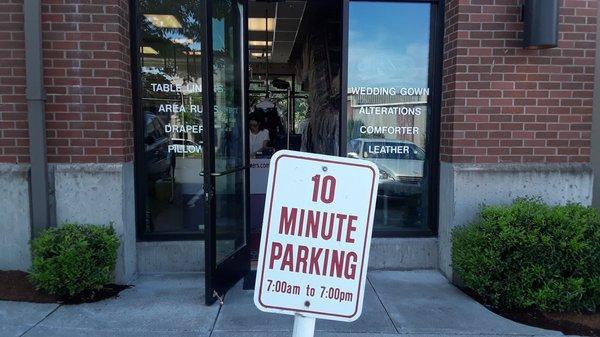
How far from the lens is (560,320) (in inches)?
157

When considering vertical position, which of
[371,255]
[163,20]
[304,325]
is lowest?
[371,255]

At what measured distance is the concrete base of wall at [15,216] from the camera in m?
4.52

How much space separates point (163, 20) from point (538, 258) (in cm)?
424

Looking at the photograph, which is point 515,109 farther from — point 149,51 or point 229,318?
point 149,51

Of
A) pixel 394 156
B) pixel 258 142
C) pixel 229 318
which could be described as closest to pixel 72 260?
pixel 229 318

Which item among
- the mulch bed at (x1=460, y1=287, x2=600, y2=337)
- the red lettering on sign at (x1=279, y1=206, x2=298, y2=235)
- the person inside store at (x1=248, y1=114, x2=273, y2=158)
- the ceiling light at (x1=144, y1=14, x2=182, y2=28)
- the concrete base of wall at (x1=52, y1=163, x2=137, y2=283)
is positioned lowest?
the mulch bed at (x1=460, y1=287, x2=600, y2=337)

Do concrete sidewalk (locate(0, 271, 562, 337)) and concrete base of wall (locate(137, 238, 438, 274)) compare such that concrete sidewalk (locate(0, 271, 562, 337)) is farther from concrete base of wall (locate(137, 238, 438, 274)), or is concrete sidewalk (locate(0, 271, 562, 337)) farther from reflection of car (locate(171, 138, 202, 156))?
reflection of car (locate(171, 138, 202, 156))

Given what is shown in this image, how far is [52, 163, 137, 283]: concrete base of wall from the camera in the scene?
4.52 m

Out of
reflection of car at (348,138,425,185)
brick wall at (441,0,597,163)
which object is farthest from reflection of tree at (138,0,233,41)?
brick wall at (441,0,597,163)

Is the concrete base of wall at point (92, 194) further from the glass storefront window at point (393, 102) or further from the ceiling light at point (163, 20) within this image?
the glass storefront window at point (393, 102)

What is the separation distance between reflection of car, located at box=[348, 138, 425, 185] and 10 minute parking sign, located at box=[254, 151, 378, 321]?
10.9ft

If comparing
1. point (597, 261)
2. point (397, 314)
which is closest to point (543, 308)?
point (597, 261)

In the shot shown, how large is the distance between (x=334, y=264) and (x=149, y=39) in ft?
12.6

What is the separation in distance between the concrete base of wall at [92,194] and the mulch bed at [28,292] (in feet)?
0.81
